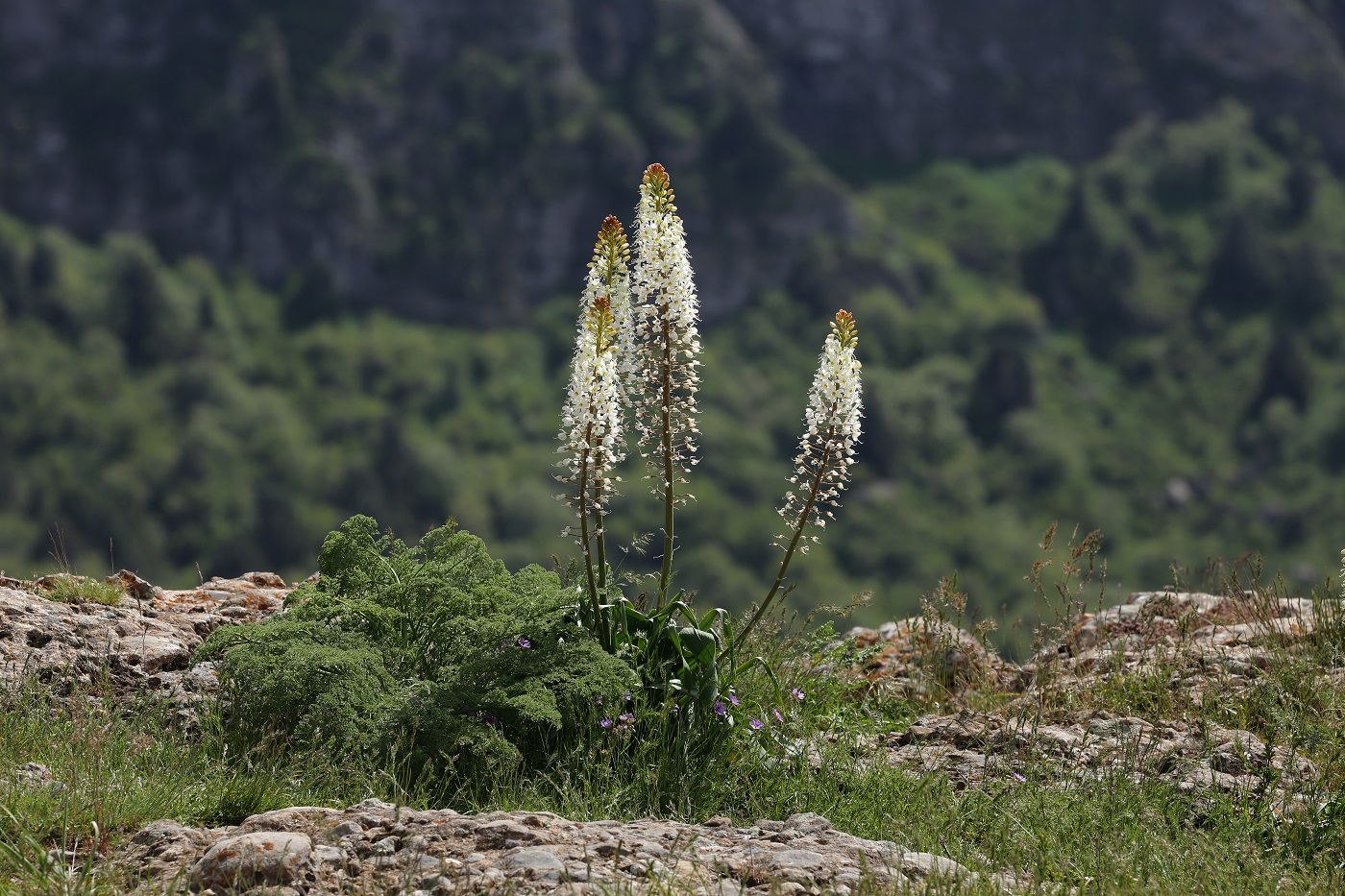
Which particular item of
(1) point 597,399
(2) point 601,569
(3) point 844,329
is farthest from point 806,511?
(1) point 597,399

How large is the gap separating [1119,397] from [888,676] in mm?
189043

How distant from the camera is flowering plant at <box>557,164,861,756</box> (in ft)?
23.8

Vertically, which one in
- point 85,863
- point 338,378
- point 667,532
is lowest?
point 85,863

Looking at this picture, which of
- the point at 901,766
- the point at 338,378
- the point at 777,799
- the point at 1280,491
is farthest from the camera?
the point at 338,378

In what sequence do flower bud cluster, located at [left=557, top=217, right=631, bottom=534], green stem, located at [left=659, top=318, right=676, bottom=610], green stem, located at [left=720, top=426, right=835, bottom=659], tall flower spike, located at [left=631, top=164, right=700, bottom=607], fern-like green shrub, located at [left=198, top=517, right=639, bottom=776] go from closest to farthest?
fern-like green shrub, located at [left=198, top=517, right=639, bottom=776], flower bud cluster, located at [left=557, top=217, right=631, bottom=534], tall flower spike, located at [left=631, top=164, right=700, bottom=607], green stem, located at [left=659, top=318, right=676, bottom=610], green stem, located at [left=720, top=426, right=835, bottom=659]

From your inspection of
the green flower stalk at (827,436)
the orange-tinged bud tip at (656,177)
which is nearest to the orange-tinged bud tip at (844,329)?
the green flower stalk at (827,436)

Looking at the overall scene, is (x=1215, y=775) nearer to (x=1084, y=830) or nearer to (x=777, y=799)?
(x=1084, y=830)

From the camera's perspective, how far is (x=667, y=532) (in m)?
7.67

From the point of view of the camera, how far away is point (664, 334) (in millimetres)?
7469

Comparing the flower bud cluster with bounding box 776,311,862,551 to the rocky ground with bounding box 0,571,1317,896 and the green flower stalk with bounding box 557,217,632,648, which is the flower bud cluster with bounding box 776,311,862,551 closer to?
the green flower stalk with bounding box 557,217,632,648

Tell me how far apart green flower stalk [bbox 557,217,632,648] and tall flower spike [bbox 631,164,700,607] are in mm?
108

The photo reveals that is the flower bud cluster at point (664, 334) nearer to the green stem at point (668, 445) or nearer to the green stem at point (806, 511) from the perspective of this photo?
the green stem at point (668, 445)

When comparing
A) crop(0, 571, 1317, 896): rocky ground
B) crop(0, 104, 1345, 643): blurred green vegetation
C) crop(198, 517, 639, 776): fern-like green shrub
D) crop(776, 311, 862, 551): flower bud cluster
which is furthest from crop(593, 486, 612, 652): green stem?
crop(0, 104, 1345, 643): blurred green vegetation

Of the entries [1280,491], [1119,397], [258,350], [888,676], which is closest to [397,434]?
[258,350]
